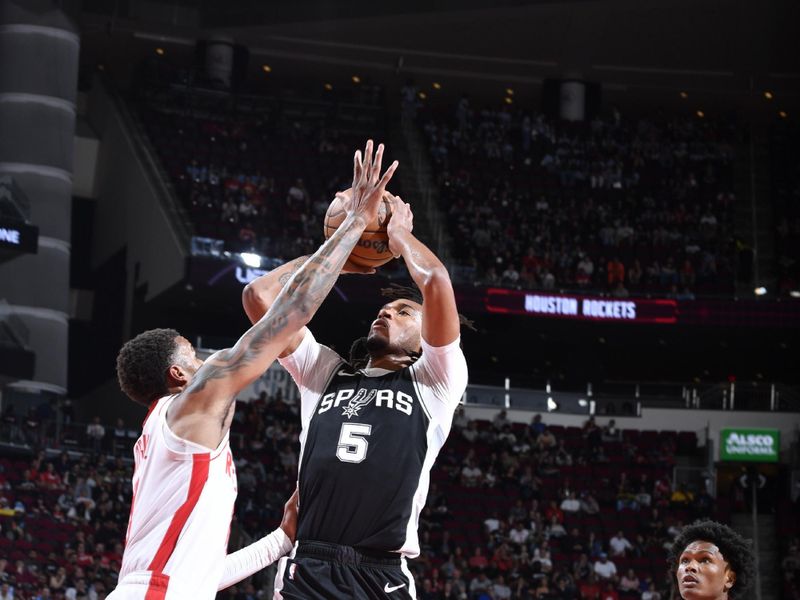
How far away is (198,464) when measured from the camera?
452 cm

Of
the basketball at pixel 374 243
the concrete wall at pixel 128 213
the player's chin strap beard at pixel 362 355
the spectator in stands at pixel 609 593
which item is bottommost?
the spectator in stands at pixel 609 593

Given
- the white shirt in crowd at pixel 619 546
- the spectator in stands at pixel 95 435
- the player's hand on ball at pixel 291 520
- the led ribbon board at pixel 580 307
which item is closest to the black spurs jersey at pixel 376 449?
the player's hand on ball at pixel 291 520

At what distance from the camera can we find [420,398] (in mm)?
5191

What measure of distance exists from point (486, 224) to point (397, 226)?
24.7 meters

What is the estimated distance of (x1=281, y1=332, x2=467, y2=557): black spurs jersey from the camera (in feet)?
16.3

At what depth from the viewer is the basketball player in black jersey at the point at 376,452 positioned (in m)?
4.95

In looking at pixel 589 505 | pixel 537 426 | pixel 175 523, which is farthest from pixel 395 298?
pixel 537 426

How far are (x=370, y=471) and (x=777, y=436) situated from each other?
23.0 m

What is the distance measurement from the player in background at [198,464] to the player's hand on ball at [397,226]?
499 mm

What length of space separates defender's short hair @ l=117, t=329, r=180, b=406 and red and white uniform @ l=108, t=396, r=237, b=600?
7.9 inches

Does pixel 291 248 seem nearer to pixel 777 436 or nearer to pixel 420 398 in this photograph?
pixel 777 436

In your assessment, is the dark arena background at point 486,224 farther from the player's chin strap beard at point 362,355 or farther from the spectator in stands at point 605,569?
the player's chin strap beard at point 362,355

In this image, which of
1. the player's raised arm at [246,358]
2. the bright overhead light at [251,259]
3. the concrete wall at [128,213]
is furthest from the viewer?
the concrete wall at [128,213]

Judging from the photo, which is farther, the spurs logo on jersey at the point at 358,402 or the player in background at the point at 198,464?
the spurs logo on jersey at the point at 358,402
